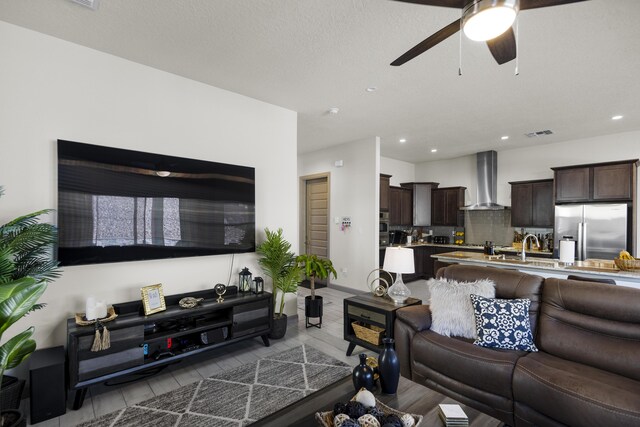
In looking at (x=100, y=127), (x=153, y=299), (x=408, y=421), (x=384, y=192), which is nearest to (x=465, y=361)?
(x=408, y=421)

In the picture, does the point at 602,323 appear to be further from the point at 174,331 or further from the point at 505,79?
the point at 174,331

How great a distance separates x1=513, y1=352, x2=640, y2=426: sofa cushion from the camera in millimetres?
1598

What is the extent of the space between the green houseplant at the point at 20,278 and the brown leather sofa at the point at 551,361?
2578 mm

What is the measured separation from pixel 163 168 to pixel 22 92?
3.81 ft

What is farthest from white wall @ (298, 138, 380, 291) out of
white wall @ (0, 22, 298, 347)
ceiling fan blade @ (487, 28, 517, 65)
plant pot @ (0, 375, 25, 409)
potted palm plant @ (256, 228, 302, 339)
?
plant pot @ (0, 375, 25, 409)

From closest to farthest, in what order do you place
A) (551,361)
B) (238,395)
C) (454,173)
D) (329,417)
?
(329,417), (551,361), (238,395), (454,173)

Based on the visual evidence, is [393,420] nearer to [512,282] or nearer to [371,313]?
[371,313]

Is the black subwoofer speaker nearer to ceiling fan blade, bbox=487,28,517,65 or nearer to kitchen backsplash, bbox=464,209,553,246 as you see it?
ceiling fan blade, bbox=487,28,517,65

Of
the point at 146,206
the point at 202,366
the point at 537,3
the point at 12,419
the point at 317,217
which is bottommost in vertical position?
the point at 202,366

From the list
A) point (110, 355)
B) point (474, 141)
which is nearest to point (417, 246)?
point (474, 141)

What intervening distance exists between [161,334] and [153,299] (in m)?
0.32

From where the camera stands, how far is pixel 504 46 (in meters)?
1.87

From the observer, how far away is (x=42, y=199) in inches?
98.3

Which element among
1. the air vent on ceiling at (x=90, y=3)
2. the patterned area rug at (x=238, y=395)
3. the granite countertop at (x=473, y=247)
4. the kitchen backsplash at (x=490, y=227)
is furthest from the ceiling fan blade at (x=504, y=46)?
the kitchen backsplash at (x=490, y=227)
